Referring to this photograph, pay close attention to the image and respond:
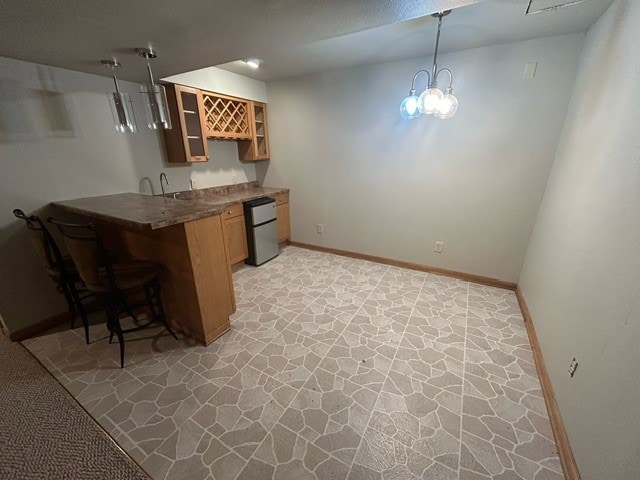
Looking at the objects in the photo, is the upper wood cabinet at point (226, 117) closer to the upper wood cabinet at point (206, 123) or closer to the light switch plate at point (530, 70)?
the upper wood cabinet at point (206, 123)

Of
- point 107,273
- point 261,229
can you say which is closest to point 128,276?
point 107,273

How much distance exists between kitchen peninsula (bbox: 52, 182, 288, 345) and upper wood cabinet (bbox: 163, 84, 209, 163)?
0.78 metres

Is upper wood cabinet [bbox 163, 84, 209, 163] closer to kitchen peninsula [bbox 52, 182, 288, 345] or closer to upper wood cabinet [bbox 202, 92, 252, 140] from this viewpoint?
upper wood cabinet [bbox 202, 92, 252, 140]

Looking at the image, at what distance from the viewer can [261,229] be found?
3.39 metres

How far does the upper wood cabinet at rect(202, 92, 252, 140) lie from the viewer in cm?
302

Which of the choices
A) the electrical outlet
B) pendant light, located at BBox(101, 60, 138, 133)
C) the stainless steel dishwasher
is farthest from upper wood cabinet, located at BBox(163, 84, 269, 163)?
the electrical outlet

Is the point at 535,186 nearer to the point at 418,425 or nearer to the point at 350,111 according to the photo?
the point at 350,111

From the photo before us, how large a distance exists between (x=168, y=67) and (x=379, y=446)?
10.2ft

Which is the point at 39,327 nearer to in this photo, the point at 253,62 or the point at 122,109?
the point at 122,109

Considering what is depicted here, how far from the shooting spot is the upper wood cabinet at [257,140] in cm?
360

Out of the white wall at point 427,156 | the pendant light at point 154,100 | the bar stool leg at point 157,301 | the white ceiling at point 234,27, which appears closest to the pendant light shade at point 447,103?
the white ceiling at point 234,27

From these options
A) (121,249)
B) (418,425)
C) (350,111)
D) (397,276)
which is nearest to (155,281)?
(121,249)

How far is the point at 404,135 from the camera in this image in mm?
2922

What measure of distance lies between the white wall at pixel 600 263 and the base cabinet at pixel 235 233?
3.00m
